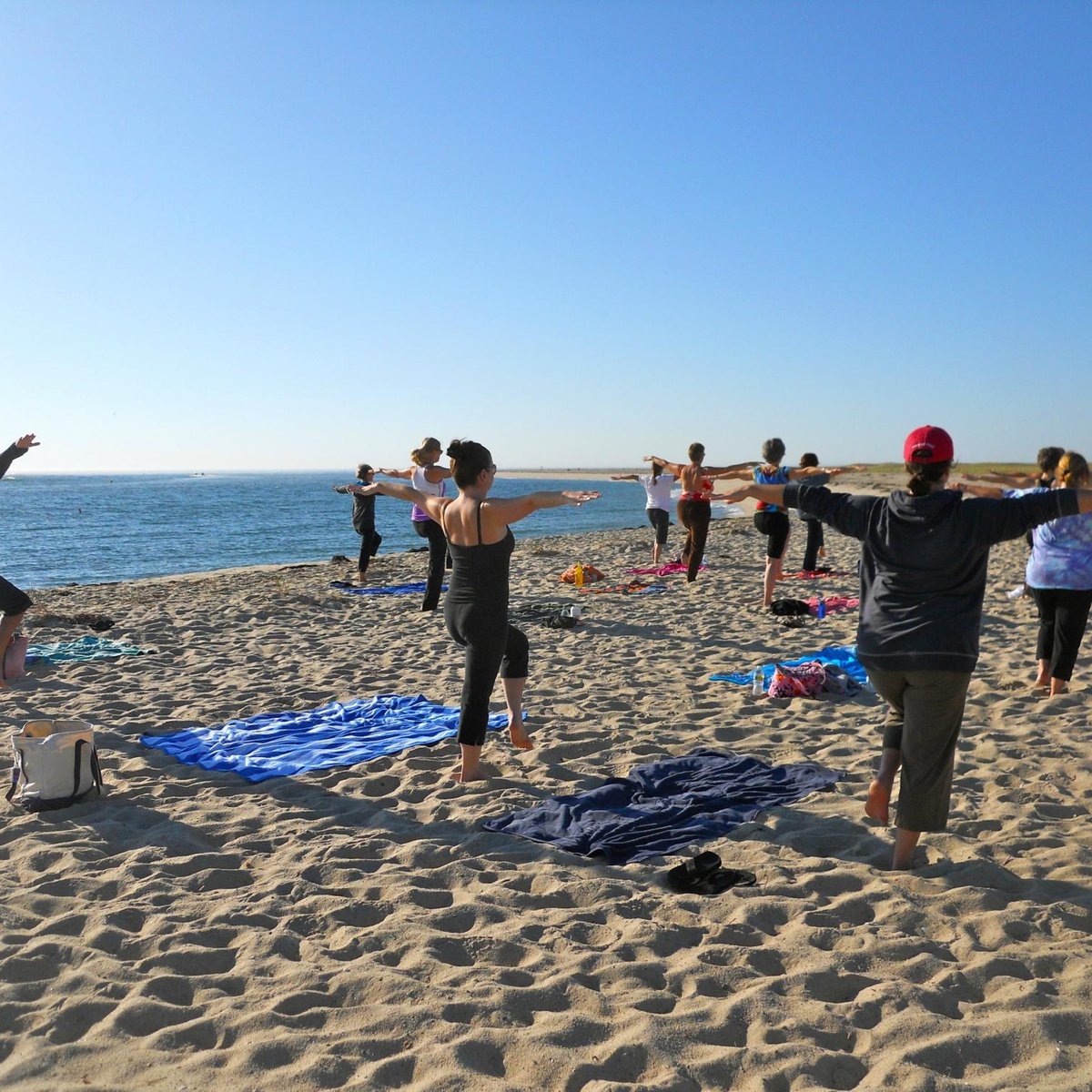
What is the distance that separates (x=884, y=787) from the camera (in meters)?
4.50

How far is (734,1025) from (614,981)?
48 centimetres

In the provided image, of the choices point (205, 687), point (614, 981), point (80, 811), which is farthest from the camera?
point (205, 687)

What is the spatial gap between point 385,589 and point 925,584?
38.4 feet

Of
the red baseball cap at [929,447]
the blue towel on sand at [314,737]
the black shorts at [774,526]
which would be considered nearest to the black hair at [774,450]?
the black shorts at [774,526]

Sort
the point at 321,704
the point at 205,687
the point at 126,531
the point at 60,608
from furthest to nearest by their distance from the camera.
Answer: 1. the point at 126,531
2. the point at 60,608
3. the point at 205,687
4. the point at 321,704

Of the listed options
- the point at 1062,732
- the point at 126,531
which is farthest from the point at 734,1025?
the point at 126,531

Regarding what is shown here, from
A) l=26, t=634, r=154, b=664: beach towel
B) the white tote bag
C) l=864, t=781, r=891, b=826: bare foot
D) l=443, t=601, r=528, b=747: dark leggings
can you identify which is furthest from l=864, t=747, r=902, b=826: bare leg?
l=26, t=634, r=154, b=664: beach towel

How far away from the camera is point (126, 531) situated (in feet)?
134

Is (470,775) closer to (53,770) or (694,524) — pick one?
(53,770)

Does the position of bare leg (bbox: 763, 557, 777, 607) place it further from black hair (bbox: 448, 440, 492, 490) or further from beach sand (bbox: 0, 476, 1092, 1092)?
black hair (bbox: 448, 440, 492, 490)

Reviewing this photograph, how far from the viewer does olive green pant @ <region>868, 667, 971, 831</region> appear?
3779mm

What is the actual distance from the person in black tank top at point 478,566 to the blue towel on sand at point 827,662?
3.23 m

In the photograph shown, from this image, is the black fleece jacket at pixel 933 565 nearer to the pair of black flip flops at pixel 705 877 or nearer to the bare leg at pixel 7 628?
the pair of black flip flops at pixel 705 877

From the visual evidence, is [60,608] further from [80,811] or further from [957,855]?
[957,855]
